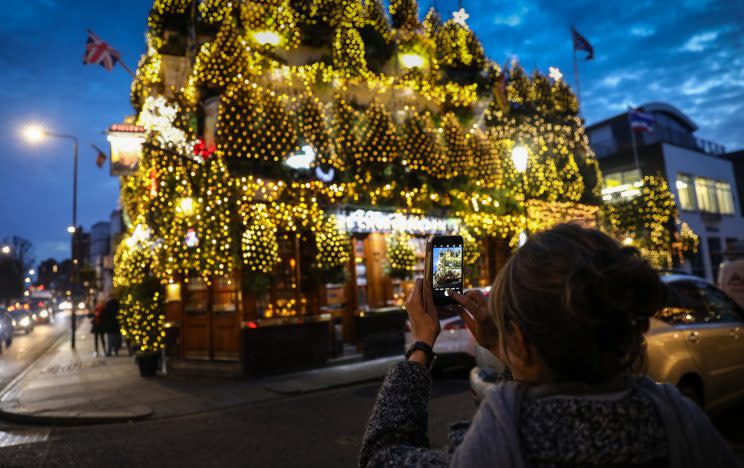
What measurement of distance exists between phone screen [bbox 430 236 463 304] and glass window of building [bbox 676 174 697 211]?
33667 millimetres

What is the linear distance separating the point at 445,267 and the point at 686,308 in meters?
5.18

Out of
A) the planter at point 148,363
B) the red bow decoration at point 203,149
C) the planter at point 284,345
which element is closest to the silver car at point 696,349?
the planter at point 284,345

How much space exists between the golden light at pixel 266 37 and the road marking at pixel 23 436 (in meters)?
9.78

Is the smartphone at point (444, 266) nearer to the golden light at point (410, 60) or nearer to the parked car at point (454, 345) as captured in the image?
the parked car at point (454, 345)

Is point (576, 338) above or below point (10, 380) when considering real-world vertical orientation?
above

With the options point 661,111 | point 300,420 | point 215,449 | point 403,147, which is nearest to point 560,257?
point 215,449

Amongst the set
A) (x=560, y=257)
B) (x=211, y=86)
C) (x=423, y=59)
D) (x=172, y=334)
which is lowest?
(x=172, y=334)

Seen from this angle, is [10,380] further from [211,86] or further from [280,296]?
[211,86]

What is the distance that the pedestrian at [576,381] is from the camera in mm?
1081

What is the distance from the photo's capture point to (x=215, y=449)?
6336mm

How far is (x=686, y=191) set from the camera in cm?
3156

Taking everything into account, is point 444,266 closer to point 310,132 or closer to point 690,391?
point 690,391

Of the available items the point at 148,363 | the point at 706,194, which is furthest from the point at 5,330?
the point at 706,194

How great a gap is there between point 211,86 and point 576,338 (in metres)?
12.4
